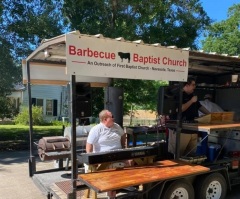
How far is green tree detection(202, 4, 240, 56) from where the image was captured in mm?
23994

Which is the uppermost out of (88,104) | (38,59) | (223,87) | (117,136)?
(38,59)

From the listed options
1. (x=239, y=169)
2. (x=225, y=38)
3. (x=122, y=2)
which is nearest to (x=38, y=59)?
(x=239, y=169)

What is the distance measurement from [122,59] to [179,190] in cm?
230

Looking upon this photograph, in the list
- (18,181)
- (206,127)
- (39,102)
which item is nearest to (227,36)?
(39,102)

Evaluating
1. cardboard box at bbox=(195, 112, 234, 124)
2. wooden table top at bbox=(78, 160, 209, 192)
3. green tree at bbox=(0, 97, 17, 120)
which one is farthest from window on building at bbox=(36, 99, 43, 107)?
wooden table top at bbox=(78, 160, 209, 192)

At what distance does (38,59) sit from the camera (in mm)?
6832

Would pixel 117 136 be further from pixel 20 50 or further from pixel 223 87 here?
pixel 20 50

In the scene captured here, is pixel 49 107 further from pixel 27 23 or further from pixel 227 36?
pixel 227 36

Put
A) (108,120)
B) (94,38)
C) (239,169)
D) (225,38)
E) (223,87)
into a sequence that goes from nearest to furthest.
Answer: (94,38)
(108,120)
(239,169)
(223,87)
(225,38)

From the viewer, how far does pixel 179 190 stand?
4.76 meters

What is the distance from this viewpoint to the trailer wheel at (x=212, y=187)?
511cm

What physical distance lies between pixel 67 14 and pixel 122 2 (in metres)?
2.32

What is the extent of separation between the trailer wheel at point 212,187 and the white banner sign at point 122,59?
1831 mm

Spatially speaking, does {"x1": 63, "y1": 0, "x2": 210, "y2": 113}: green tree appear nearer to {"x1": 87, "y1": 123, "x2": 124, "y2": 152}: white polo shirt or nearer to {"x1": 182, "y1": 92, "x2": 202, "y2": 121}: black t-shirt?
{"x1": 182, "y1": 92, "x2": 202, "y2": 121}: black t-shirt
